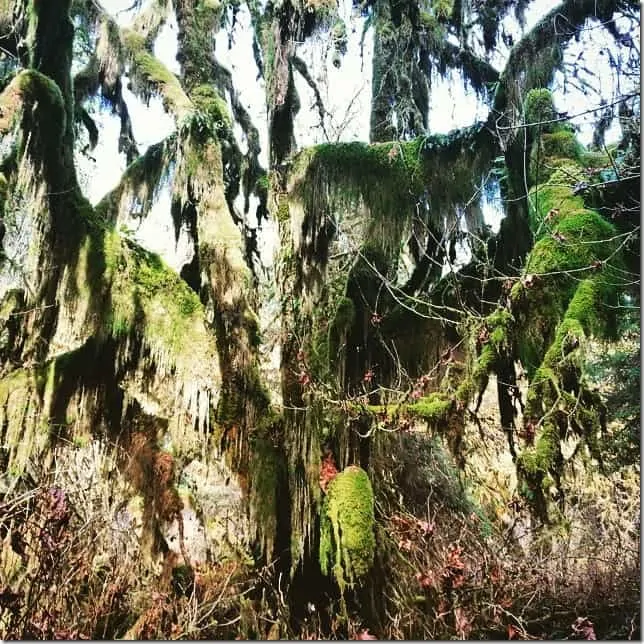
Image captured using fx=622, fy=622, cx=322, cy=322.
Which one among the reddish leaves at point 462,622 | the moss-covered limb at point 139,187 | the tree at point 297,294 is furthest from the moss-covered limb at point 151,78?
the reddish leaves at point 462,622

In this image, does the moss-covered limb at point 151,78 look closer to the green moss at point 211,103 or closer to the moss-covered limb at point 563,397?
the green moss at point 211,103

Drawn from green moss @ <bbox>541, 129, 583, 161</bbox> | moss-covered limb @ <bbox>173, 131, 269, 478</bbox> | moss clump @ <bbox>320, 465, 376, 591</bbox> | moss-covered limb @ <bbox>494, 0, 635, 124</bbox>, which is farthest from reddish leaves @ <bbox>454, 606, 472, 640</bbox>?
moss-covered limb @ <bbox>494, 0, 635, 124</bbox>

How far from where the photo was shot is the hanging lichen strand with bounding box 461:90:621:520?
4.35 meters

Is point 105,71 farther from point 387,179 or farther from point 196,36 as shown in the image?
point 387,179

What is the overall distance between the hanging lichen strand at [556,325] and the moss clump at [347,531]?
1.71 metres

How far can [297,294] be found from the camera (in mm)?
7164

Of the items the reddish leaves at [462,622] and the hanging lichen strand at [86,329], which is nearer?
the reddish leaves at [462,622]

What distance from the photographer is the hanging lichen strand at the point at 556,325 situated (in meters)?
4.35

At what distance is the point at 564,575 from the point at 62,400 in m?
6.63

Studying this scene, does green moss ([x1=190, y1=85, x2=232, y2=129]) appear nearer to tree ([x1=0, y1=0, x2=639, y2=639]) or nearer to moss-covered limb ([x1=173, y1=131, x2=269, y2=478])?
tree ([x1=0, y1=0, x2=639, y2=639])

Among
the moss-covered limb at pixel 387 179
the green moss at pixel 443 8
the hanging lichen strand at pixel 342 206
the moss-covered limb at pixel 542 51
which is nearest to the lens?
the moss-covered limb at pixel 542 51

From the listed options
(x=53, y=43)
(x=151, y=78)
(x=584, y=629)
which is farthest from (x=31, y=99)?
(x=584, y=629)

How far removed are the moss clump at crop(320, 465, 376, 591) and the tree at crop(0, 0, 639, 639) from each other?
2 centimetres

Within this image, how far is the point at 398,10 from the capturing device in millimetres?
8312
